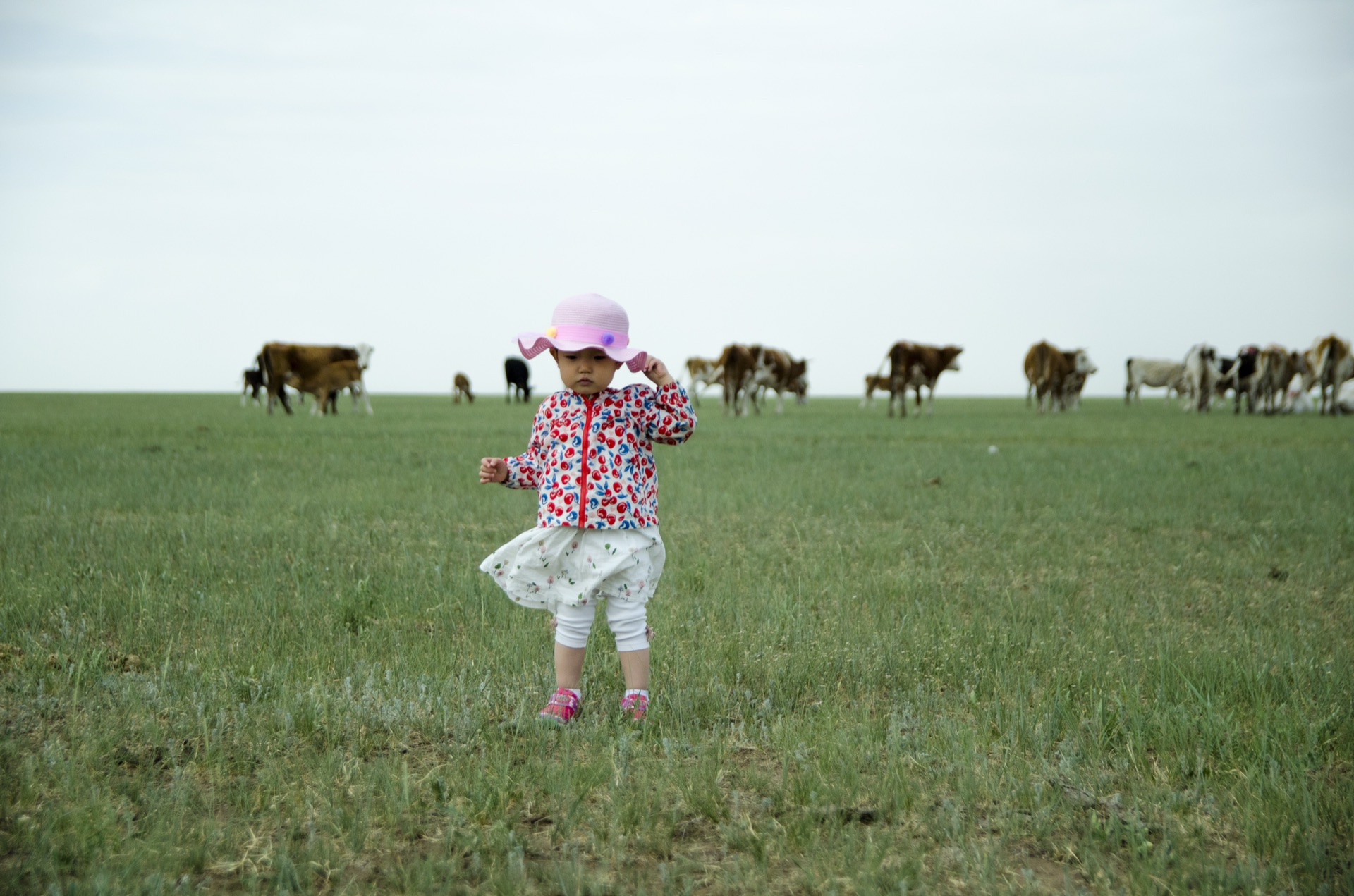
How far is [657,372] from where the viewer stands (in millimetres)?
4000

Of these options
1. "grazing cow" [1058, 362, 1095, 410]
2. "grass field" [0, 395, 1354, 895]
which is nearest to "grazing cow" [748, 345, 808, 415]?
"grazing cow" [1058, 362, 1095, 410]

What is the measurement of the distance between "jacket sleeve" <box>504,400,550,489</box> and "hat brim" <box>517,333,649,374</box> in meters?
0.26

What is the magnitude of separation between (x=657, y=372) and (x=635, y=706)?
4.11 feet

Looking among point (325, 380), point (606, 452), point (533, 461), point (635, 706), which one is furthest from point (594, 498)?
point (325, 380)

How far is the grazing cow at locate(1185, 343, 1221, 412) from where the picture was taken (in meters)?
39.0

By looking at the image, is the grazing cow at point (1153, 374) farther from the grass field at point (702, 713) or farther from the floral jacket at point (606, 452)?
the floral jacket at point (606, 452)

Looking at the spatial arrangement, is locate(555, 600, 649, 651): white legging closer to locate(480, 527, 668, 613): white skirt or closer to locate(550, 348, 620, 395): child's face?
locate(480, 527, 668, 613): white skirt

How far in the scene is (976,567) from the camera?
699cm

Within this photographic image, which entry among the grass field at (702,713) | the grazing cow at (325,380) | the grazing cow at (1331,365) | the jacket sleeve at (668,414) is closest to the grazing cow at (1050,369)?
the grazing cow at (1331,365)

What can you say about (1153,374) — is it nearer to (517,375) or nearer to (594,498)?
(517,375)

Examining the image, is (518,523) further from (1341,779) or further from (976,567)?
(1341,779)

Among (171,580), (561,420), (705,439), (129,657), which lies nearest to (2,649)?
(129,657)

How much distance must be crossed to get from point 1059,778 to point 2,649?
4.44 meters

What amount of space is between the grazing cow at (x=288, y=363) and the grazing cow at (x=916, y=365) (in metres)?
15.6
